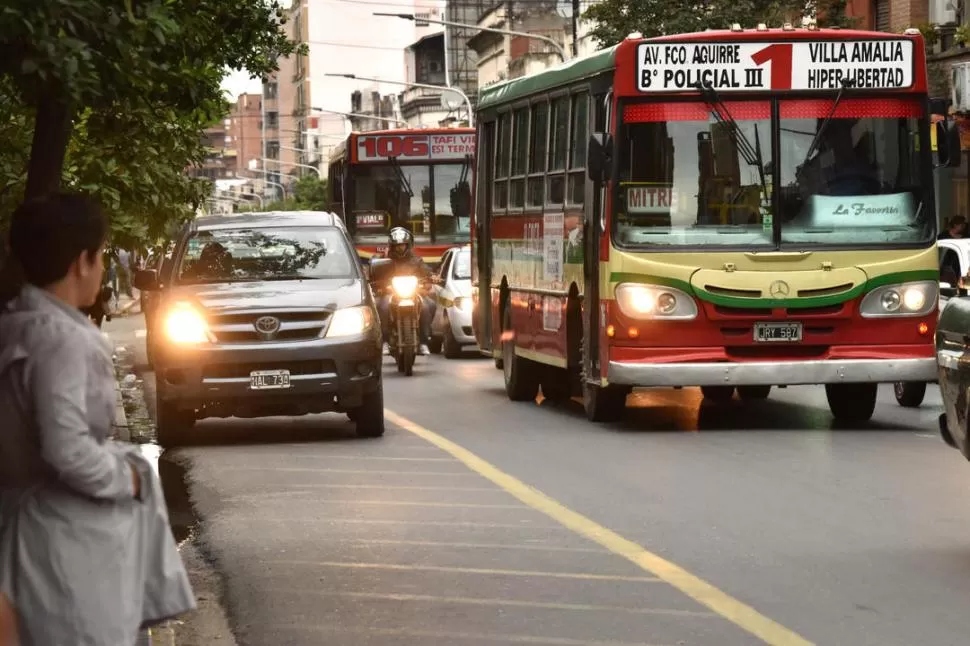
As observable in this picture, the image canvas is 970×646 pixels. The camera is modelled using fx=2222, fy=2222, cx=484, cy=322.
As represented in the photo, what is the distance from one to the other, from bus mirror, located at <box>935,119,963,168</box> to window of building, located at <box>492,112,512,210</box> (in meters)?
5.49

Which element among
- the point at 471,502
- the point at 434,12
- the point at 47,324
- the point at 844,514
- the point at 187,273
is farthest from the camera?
the point at 434,12

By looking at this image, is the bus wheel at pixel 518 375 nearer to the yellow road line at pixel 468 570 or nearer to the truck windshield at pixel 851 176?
the truck windshield at pixel 851 176

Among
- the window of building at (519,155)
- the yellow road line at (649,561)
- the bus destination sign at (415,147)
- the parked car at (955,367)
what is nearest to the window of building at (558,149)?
the window of building at (519,155)

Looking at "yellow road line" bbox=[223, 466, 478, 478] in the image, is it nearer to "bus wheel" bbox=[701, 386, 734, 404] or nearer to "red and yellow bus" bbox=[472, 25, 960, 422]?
"red and yellow bus" bbox=[472, 25, 960, 422]

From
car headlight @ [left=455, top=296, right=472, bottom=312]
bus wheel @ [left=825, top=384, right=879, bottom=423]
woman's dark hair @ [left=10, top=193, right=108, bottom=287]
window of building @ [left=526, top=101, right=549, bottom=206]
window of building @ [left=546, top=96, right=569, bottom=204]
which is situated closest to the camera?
woman's dark hair @ [left=10, top=193, right=108, bottom=287]

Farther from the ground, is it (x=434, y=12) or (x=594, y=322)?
(x=434, y=12)

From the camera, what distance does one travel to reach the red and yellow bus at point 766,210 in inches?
655

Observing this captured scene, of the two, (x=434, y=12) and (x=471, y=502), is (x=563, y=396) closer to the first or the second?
(x=471, y=502)

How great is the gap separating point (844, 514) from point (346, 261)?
6785mm

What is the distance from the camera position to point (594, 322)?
17.4 m

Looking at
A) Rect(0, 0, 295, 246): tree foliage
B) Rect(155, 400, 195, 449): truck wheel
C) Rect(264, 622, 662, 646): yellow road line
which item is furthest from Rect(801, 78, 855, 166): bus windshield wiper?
Rect(264, 622, 662, 646): yellow road line

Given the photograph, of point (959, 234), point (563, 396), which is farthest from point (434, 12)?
point (563, 396)

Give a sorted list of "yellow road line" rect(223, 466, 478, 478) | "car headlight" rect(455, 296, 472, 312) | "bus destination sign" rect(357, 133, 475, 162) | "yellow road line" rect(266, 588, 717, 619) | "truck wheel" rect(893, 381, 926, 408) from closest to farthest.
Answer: "yellow road line" rect(266, 588, 717, 619), "yellow road line" rect(223, 466, 478, 478), "truck wheel" rect(893, 381, 926, 408), "car headlight" rect(455, 296, 472, 312), "bus destination sign" rect(357, 133, 475, 162)

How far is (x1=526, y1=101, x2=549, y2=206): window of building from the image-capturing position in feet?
64.8
